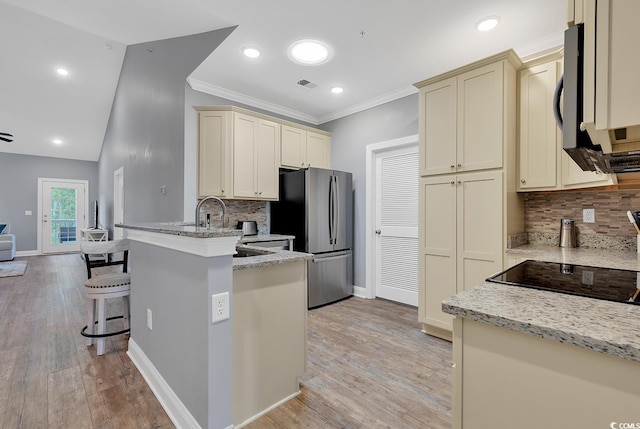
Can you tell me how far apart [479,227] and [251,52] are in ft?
8.77

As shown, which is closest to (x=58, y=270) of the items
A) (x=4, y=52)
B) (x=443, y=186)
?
(x=4, y=52)

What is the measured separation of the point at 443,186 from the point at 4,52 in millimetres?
6832

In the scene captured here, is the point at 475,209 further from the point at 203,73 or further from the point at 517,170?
the point at 203,73

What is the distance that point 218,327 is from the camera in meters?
1.41

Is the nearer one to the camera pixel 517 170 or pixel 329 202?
pixel 517 170

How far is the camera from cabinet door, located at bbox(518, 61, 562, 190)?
89.0 inches

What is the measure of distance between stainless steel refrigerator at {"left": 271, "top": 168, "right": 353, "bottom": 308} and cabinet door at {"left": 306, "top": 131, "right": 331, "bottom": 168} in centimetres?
47

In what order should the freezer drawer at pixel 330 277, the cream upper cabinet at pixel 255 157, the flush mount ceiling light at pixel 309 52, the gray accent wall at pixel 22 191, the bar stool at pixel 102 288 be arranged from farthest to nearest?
the gray accent wall at pixel 22 191
the freezer drawer at pixel 330 277
the cream upper cabinet at pixel 255 157
the flush mount ceiling light at pixel 309 52
the bar stool at pixel 102 288

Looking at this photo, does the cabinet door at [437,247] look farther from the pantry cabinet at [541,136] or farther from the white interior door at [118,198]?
the white interior door at [118,198]

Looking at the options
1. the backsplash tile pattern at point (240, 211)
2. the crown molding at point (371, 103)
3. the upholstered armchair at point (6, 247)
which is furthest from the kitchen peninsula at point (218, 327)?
the upholstered armchair at point (6, 247)

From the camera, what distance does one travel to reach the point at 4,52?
4.62 m

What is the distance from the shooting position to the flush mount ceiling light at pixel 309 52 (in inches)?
109

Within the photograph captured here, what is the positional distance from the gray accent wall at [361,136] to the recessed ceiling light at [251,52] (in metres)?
1.76

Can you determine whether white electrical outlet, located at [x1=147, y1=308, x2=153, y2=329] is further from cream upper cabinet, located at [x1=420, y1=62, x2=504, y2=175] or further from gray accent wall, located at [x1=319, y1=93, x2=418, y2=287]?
gray accent wall, located at [x1=319, y1=93, x2=418, y2=287]
